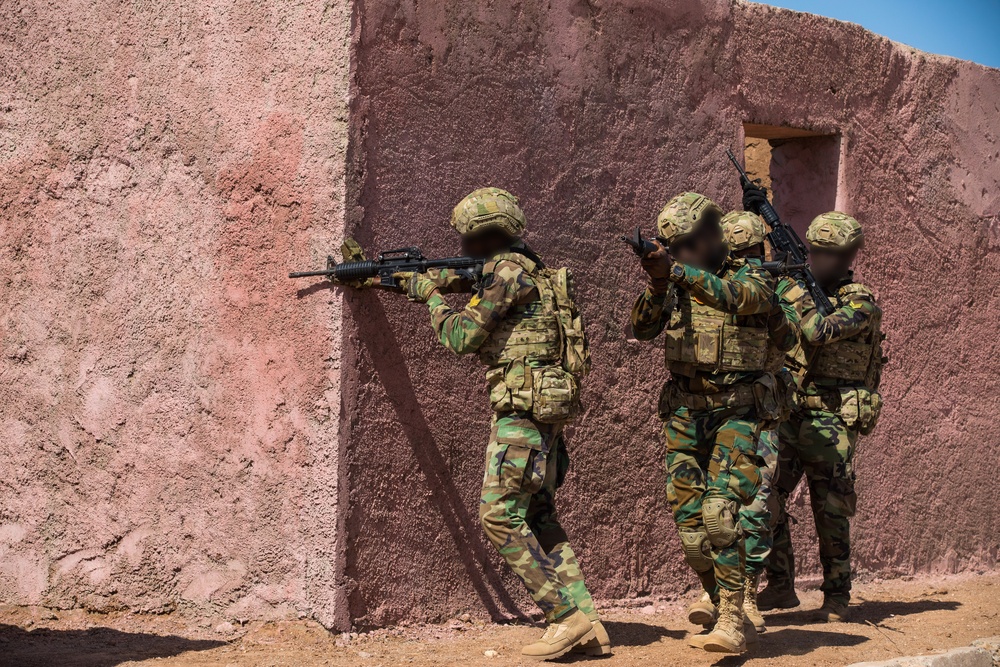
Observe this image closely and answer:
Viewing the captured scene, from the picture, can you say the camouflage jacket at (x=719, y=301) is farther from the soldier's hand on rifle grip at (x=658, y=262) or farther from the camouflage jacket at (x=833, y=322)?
the camouflage jacket at (x=833, y=322)

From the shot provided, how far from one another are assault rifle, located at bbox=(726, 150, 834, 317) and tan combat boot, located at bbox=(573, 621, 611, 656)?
1742mm

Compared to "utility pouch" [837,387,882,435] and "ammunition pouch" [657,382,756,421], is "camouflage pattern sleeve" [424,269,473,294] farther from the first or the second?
"utility pouch" [837,387,882,435]

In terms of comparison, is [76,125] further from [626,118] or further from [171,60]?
[626,118]

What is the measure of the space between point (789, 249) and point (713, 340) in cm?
127

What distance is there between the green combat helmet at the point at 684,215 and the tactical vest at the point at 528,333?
578 millimetres

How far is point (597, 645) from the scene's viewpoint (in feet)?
17.2

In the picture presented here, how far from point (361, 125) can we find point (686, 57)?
1.96 metres

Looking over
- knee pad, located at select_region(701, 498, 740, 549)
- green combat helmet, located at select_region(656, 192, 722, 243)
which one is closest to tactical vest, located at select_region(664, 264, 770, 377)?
green combat helmet, located at select_region(656, 192, 722, 243)

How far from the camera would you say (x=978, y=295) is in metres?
8.23

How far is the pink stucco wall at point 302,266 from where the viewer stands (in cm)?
555

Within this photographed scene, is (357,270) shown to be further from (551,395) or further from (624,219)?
(624,219)

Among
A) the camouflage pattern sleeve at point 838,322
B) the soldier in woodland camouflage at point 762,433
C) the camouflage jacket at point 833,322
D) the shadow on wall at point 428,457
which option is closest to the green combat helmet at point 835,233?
the camouflage jacket at point 833,322

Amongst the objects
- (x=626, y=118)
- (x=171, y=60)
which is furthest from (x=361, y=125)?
(x=626, y=118)

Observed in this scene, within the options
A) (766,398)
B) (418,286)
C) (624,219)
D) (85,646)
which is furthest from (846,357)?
(85,646)
